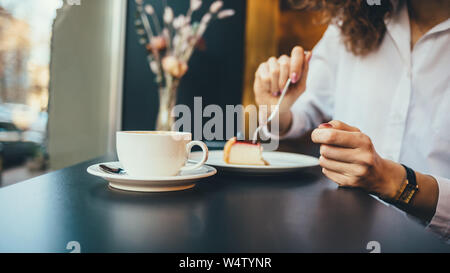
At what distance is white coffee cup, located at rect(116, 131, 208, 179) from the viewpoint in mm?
471

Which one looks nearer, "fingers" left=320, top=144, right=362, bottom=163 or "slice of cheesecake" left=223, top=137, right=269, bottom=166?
"fingers" left=320, top=144, right=362, bottom=163

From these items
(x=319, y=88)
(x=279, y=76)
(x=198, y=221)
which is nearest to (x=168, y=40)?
(x=319, y=88)

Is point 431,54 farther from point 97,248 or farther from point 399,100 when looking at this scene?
point 97,248

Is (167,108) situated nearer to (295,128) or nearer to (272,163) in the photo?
(295,128)

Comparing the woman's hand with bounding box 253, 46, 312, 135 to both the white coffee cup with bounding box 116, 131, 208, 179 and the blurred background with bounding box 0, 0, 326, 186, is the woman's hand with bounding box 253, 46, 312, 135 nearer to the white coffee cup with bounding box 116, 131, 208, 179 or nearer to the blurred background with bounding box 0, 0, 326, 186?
the white coffee cup with bounding box 116, 131, 208, 179

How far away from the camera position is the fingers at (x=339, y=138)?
54 centimetres

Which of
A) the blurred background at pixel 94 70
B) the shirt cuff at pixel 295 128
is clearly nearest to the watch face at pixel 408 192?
the shirt cuff at pixel 295 128

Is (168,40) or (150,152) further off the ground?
(168,40)

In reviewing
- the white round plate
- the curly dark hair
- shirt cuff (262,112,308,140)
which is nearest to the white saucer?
the white round plate

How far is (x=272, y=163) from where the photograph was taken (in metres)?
0.76

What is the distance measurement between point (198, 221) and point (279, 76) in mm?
621

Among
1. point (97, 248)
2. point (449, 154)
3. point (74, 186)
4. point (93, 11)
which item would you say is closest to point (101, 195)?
point (74, 186)

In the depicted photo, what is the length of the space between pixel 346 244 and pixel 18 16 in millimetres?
1911

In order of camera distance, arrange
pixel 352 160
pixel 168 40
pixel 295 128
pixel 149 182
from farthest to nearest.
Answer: pixel 168 40, pixel 295 128, pixel 352 160, pixel 149 182
